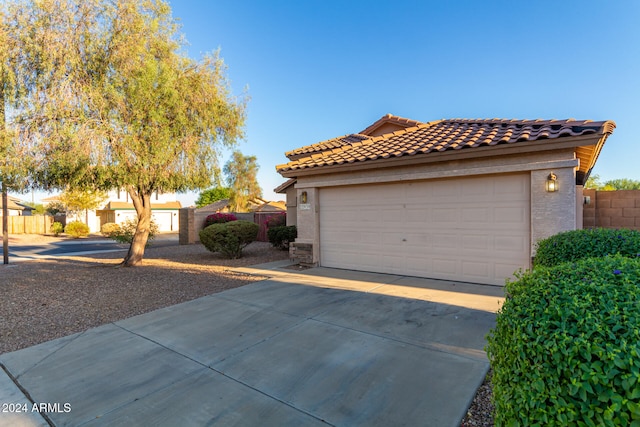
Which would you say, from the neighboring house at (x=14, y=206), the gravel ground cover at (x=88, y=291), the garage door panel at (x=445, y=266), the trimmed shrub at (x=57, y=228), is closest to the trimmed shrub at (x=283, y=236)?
Result: the gravel ground cover at (x=88, y=291)

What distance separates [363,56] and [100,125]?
1028 centimetres

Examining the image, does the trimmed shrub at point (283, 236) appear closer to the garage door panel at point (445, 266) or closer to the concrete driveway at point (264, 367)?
the garage door panel at point (445, 266)

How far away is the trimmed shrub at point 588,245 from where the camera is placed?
143 inches

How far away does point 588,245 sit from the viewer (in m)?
3.85

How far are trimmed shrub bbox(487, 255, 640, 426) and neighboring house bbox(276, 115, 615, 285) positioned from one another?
16.9ft

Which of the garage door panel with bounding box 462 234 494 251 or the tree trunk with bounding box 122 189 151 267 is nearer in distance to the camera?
the garage door panel with bounding box 462 234 494 251

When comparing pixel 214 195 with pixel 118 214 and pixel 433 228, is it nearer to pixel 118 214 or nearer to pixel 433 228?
pixel 118 214

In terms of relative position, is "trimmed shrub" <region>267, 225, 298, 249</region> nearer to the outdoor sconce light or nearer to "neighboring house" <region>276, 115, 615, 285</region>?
"neighboring house" <region>276, 115, 615, 285</region>

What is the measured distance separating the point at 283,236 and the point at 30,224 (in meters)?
29.7

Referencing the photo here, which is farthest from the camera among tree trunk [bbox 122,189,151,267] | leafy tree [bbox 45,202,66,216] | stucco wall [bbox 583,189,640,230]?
leafy tree [bbox 45,202,66,216]

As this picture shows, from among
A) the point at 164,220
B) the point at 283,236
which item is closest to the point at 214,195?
the point at 164,220

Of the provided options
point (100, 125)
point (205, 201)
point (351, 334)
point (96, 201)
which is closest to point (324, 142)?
point (100, 125)

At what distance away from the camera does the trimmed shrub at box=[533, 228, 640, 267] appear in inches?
143

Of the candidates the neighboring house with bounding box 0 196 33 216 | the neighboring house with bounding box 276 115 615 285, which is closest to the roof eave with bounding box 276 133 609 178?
the neighboring house with bounding box 276 115 615 285
